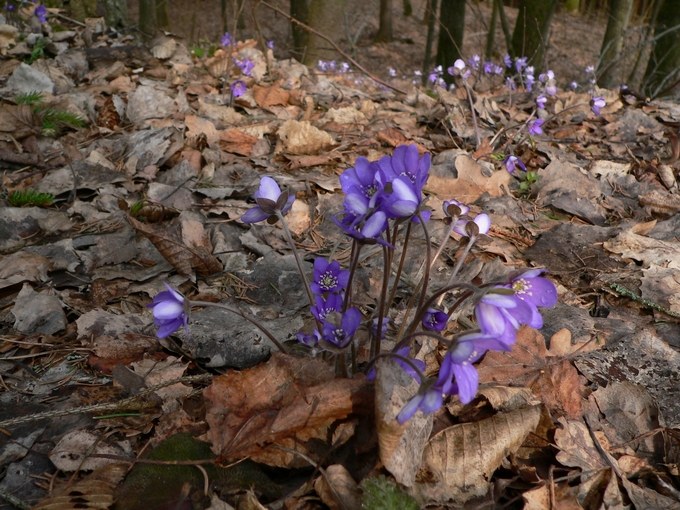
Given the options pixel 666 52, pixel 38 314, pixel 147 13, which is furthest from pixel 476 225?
pixel 147 13

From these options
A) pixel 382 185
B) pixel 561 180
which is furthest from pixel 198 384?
pixel 561 180

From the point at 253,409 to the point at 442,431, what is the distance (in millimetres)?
522

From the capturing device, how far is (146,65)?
5188mm

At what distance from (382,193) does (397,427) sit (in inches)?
22.1

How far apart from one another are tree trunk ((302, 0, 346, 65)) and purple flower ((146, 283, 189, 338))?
7465 millimetres

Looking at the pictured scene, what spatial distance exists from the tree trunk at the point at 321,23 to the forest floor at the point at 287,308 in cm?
409

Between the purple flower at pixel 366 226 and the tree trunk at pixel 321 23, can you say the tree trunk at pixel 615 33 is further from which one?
the purple flower at pixel 366 226

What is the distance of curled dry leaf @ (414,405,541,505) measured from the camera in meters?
1.47

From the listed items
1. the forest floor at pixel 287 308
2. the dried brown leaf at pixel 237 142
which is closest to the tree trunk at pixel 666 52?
the forest floor at pixel 287 308

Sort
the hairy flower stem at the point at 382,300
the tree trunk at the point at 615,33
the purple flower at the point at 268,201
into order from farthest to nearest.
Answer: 1. the tree trunk at the point at 615,33
2. the purple flower at the point at 268,201
3. the hairy flower stem at the point at 382,300

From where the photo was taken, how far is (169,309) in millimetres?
1462

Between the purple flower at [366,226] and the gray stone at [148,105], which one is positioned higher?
the purple flower at [366,226]

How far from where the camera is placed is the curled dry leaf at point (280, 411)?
1.46 metres

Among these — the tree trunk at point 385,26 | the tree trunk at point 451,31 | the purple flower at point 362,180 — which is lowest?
the tree trunk at point 385,26
